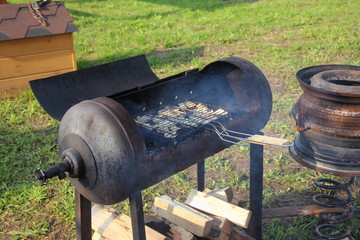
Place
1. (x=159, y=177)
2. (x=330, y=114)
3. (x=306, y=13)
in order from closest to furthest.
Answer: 1. (x=159, y=177)
2. (x=330, y=114)
3. (x=306, y=13)

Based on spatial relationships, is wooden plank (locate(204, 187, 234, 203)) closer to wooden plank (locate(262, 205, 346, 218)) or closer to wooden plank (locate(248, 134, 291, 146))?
wooden plank (locate(262, 205, 346, 218))

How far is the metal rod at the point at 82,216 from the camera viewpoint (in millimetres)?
2285

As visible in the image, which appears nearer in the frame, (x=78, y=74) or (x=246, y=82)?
(x=246, y=82)

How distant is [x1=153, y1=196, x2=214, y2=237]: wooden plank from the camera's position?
8.23ft

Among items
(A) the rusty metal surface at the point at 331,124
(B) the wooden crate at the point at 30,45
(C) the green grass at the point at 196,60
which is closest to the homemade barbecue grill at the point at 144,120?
(A) the rusty metal surface at the point at 331,124

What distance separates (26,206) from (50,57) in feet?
10.0

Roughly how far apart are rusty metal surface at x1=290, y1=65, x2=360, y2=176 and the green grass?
0.73 metres

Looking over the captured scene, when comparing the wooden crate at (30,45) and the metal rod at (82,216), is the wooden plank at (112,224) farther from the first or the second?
the wooden crate at (30,45)

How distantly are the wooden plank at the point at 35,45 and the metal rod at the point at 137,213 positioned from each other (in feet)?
14.7

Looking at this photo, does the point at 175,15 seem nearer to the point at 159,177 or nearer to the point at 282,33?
the point at 282,33

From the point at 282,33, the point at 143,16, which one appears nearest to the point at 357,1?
the point at 282,33

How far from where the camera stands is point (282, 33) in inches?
340

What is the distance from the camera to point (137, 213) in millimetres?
2027

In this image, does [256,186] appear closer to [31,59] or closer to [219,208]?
[219,208]
